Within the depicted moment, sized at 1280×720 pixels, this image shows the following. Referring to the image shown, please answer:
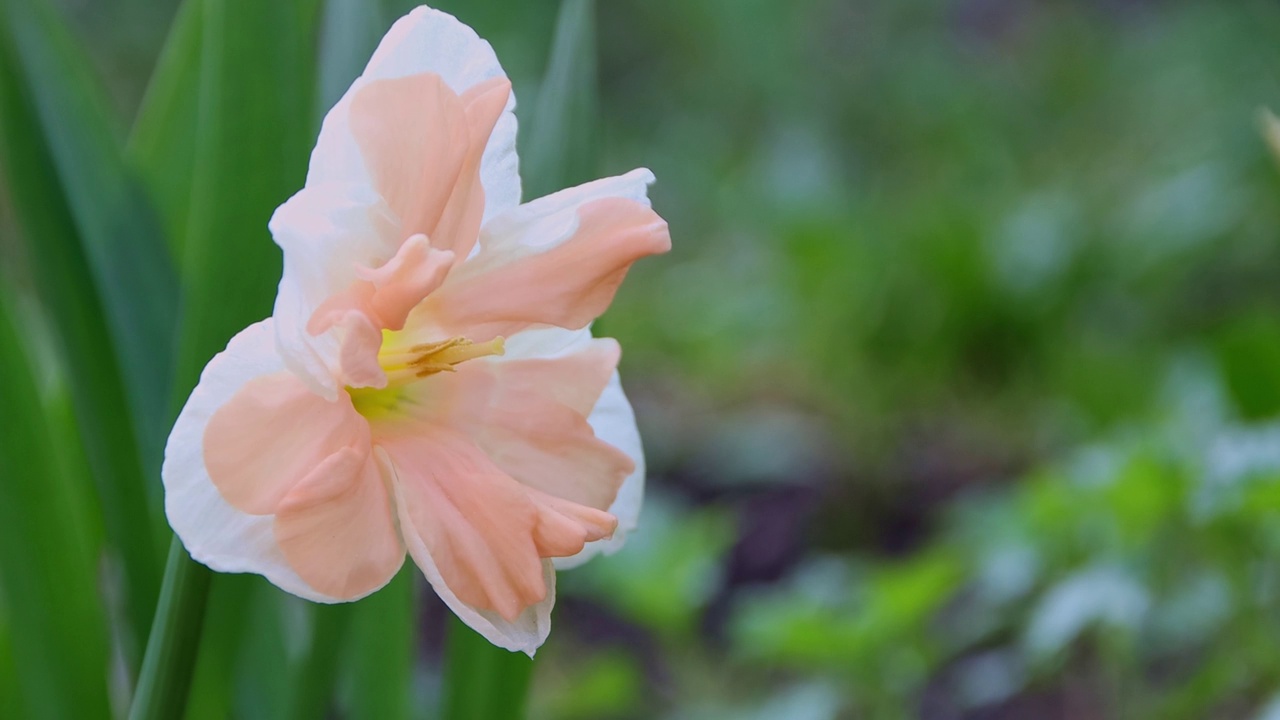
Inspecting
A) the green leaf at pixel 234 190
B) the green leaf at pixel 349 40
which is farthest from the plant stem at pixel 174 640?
the green leaf at pixel 349 40

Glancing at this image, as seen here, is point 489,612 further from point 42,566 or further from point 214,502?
point 42,566

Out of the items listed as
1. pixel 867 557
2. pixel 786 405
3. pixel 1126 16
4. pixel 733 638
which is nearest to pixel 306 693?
pixel 733 638

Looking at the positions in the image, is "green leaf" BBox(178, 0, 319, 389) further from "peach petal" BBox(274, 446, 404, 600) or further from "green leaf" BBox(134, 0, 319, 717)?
"peach petal" BBox(274, 446, 404, 600)

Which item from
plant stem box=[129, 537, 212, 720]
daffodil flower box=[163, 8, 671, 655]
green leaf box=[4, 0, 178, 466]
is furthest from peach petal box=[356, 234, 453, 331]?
green leaf box=[4, 0, 178, 466]

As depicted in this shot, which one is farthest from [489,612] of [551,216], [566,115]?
[566,115]

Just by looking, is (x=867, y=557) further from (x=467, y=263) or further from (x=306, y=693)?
(x=467, y=263)

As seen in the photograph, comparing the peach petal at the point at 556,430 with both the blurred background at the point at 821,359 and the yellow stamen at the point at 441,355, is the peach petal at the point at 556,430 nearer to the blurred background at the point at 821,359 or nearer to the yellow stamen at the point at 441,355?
A: the yellow stamen at the point at 441,355
